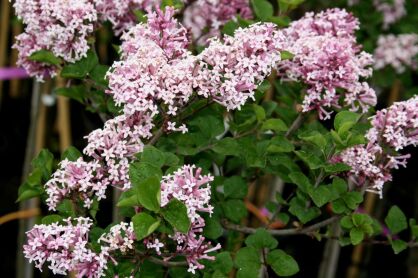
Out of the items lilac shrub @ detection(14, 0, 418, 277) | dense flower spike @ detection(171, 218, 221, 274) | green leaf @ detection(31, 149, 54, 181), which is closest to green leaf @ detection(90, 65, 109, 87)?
lilac shrub @ detection(14, 0, 418, 277)

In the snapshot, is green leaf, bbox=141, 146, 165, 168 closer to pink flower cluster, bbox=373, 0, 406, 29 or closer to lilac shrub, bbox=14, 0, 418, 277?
lilac shrub, bbox=14, 0, 418, 277

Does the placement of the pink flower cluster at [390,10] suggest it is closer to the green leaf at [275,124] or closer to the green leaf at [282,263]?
the green leaf at [275,124]

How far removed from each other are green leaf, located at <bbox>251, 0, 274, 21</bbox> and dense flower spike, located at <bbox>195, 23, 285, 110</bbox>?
226 mm

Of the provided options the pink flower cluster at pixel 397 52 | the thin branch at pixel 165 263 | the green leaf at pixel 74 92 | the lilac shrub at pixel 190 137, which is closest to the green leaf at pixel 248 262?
the lilac shrub at pixel 190 137

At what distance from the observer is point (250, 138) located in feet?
4.01

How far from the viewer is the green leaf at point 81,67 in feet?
3.92

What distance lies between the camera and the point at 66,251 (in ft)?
3.03

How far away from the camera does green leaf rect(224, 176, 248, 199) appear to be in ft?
4.06

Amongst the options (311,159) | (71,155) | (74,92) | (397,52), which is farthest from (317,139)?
(397,52)

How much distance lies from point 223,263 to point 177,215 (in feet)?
0.62

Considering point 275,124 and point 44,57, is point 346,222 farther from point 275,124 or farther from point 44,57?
point 44,57

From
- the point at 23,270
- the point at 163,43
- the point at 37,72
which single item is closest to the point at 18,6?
the point at 37,72

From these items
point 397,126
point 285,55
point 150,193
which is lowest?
point 150,193

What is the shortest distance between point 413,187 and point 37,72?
159 centimetres
